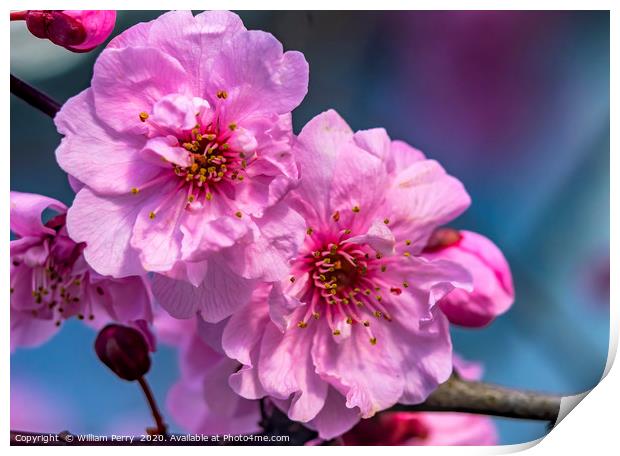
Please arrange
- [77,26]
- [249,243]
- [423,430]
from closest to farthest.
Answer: [249,243]
[77,26]
[423,430]

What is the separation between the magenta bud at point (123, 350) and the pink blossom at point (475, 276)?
15.7 inches

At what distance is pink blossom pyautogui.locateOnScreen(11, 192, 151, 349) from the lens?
3.25ft

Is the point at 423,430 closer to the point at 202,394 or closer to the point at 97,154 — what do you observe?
the point at 202,394

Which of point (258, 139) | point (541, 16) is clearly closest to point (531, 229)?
point (541, 16)

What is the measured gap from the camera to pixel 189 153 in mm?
908

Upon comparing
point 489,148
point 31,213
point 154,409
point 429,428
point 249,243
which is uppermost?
point 489,148

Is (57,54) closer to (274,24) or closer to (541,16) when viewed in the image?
(274,24)

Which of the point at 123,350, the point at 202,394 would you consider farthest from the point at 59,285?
the point at 202,394

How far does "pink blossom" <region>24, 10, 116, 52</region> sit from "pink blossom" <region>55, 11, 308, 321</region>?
10 cm

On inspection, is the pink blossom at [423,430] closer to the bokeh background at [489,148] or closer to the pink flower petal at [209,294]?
the bokeh background at [489,148]

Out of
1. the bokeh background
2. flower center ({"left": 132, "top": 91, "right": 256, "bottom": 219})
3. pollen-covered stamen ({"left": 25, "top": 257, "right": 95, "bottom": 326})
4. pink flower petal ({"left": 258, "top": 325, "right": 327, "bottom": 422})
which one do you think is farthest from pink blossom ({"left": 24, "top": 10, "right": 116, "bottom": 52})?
pink flower petal ({"left": 258, "top": 325, "right": 327, "bottom": 422})

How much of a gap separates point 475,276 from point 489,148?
0.57 ft

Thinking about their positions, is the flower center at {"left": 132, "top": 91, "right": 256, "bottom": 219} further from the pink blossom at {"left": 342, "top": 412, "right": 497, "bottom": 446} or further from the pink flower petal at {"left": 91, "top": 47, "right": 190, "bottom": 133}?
the pink blossom at {"left": 342, "top": 412, "right": 497, "bottom": 446}

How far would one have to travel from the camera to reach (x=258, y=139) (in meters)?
0.91
